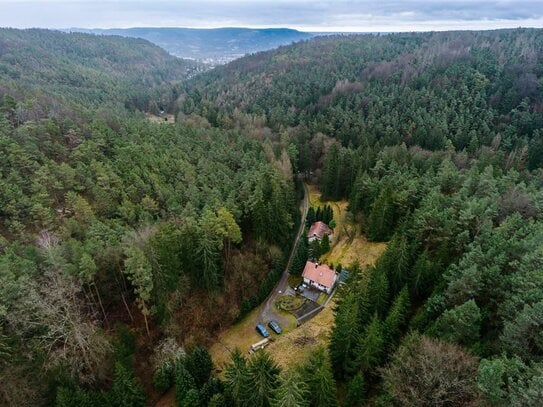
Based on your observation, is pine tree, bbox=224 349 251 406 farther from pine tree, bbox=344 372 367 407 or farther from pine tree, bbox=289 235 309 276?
pine tree, bbox=289 235 309 276

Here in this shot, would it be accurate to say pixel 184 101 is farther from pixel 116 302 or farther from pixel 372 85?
pixel 116 302

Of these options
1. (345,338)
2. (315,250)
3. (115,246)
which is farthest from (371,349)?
(115,246)

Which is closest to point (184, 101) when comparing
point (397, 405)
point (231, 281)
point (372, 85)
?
point (372, 85)

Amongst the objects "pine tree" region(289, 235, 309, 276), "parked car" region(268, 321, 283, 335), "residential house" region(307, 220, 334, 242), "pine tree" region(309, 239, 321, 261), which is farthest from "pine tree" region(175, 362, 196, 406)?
"residential house" region(307, 220, 334, 242)

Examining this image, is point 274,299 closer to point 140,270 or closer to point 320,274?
point 320,274

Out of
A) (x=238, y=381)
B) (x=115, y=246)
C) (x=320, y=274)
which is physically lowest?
(x=320, y=274)

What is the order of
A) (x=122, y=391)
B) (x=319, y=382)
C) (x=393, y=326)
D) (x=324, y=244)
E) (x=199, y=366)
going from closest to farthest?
(x=319, y=382)
(x=122, y=391)
(x=393, y=326)
(x=199, y=366)
(x=324, y=244)

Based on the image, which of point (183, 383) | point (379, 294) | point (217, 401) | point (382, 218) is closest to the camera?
point (217, 401)
